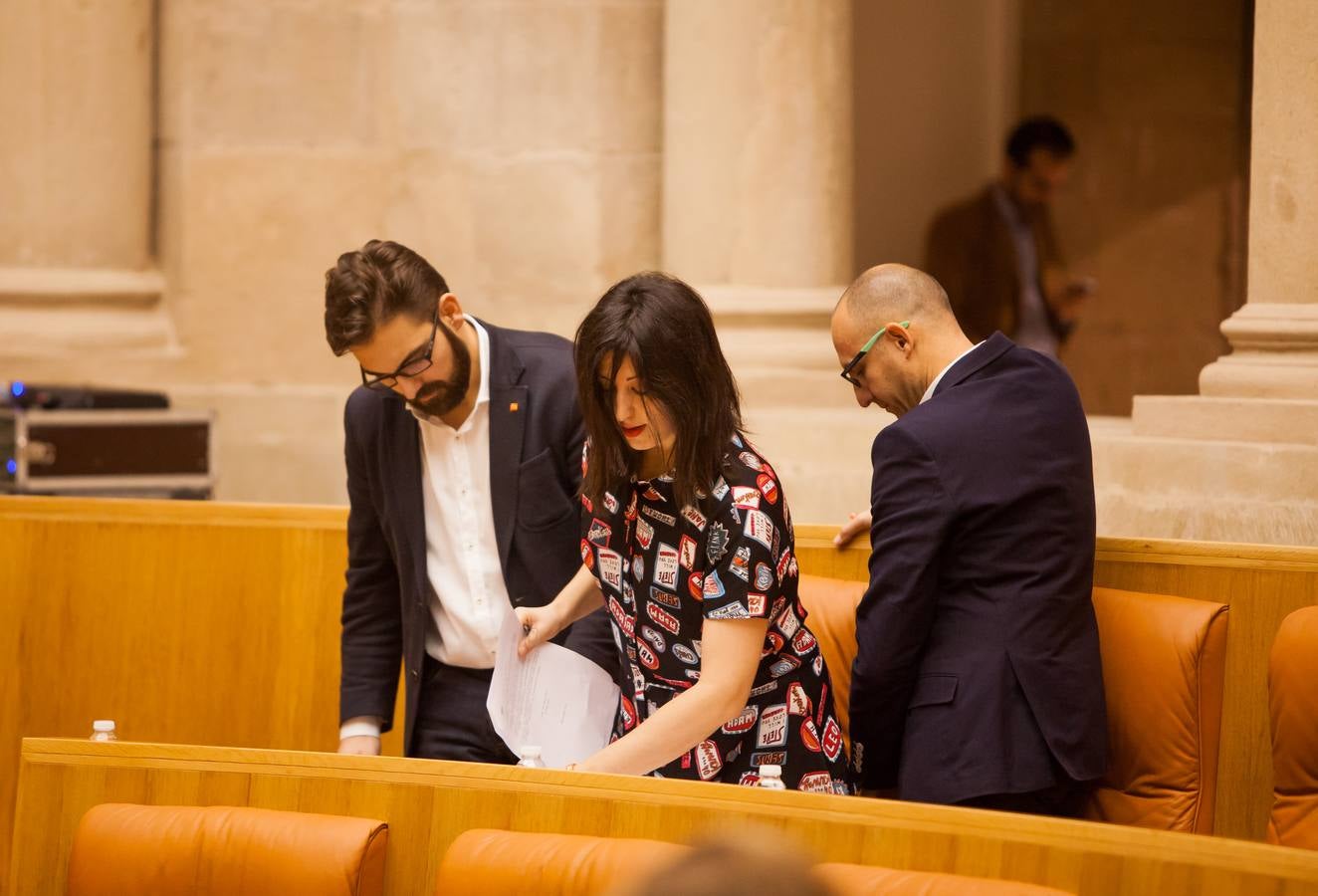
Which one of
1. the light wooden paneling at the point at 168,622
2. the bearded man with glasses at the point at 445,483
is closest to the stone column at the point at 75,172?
the light wooden paneling at the point at 168,622

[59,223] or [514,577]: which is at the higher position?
[59,223]

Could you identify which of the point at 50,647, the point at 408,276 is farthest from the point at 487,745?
the point at 50,647

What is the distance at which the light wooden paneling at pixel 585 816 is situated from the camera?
1851 millimetres

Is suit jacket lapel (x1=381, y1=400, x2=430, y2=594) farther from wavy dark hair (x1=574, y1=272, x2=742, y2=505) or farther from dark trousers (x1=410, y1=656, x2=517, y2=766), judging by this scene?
wavy dark hair (x1=574, y1=272, x2=742, y2=505)

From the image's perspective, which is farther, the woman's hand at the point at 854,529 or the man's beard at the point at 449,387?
the woman's hand at the point at 854,529

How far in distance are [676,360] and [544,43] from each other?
11.4 feet

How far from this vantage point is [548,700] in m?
2.54

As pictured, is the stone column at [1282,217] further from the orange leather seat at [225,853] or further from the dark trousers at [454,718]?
the orange leather seat at [225,853]

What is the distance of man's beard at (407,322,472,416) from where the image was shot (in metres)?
2.88

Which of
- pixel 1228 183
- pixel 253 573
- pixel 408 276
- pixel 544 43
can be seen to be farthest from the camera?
pixel 1228 183

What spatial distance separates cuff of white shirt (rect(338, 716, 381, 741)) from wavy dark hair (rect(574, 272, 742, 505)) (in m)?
1.03

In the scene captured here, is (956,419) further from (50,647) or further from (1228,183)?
(1228,183)

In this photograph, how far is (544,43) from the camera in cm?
541

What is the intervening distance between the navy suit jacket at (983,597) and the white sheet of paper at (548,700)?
45cm
